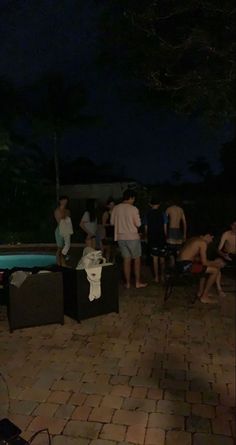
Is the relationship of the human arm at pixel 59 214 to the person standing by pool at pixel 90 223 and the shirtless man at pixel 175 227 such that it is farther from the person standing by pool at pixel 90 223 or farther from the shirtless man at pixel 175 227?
the shirtless man at pixel 175 227

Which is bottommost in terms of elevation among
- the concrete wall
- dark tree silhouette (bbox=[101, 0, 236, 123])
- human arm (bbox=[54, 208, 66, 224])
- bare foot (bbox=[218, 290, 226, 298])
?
bare foot (bbox=[218, 290, 226, 298])

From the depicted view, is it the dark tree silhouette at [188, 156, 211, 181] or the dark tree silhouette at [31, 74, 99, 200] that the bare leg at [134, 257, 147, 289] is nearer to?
the dark tree silhouette at [31, 74, 99, 200]

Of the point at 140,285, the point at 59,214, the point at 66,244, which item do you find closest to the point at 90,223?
the point at 66,244

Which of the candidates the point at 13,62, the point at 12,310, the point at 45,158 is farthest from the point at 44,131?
the point at 12,310

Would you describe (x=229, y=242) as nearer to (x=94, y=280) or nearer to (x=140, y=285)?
(x=140, y=285)

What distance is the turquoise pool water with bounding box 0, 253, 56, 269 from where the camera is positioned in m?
12.3

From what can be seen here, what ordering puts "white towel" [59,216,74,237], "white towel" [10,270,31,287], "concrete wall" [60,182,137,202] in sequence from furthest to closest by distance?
"concrete wall" [60,182,137,202] < "white towel" [59,216,74,237] < "white towel" [10,270,31,287]

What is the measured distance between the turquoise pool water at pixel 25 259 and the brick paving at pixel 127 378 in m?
6.87

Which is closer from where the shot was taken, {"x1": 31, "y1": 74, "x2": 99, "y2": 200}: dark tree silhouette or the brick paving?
the brick paving

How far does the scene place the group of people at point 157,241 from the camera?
19.4ft

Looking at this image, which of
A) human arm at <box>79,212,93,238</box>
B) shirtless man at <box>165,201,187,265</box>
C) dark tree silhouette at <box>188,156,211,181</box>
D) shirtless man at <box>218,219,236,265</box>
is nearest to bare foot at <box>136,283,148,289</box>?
shirtless man at <box>165,201,187,265</box>

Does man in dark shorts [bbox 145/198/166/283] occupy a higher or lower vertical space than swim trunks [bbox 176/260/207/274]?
higher

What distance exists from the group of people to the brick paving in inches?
26.1

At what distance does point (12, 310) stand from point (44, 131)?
52.2 feet
